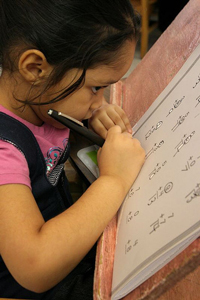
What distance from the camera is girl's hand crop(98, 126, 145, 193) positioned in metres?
0.47

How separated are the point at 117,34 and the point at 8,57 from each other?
0.18 metres

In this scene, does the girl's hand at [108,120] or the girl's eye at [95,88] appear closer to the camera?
the girl's eye at [95,88]

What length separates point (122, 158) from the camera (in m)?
0.50

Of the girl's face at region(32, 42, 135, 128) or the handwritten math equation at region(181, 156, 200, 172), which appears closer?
the handwritten math equation at region(181, 156, 200, 172)

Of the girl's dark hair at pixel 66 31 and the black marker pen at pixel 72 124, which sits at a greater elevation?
the girl's dark hair at pixel 66 31

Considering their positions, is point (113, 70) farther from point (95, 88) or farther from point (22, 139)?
point (22, 139)

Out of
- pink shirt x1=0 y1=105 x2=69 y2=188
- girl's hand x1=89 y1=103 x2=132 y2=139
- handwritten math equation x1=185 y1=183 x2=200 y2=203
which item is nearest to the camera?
handwritten math equation x1=185 y1=183 x2=200 y2=203

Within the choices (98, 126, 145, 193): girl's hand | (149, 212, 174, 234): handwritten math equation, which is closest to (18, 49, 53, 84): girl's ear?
(98, 126, 145, 193): girl's hand

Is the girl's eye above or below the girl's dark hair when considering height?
below

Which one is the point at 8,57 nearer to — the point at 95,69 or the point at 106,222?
the point at 95,69

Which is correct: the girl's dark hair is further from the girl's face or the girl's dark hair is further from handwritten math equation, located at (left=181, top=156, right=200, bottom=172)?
handwritten math equation, located at (left=181, top=156, right=200, bottom=172)

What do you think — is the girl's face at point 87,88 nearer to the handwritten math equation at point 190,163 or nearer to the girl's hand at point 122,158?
the girl's hand at point 122,158

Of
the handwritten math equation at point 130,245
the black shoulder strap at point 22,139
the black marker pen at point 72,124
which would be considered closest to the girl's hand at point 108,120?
the black marker pen at point 72,124

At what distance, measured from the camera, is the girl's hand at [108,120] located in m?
0.62
